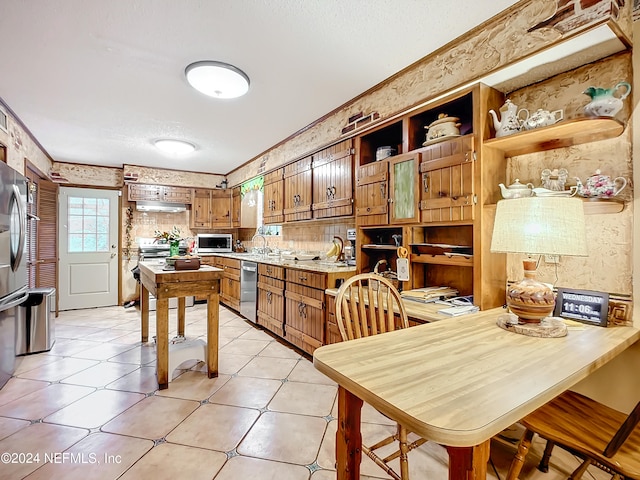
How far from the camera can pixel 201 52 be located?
84.5 inches

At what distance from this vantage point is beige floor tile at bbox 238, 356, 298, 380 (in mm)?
2625

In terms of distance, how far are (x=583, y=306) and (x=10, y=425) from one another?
3356 mm

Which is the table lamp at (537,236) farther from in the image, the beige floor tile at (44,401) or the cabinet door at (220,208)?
the cabinet door at (220,208)

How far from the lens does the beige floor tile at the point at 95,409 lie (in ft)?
6.36

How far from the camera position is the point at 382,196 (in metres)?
2.48

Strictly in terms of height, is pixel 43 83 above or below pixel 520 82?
above

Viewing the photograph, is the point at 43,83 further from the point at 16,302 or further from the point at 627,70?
the point at 627,70

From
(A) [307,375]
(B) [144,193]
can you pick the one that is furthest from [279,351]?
(B) [144,193]


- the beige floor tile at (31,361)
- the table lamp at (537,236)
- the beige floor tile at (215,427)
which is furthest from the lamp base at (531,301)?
the beige floor tile at (31,361)

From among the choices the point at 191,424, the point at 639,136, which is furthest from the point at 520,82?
the point at 191,424

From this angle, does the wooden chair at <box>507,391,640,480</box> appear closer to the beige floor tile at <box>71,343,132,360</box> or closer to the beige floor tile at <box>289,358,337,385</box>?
the beige floor tile at <box>289,358,337,385</box>

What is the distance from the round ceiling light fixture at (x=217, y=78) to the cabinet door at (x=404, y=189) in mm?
1354

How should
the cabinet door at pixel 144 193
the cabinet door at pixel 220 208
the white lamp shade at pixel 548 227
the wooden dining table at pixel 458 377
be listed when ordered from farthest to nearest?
the cabinet door at pixel 220 208 < the cabinet door at pixel 144 193 < the white lamp shade at pixel 548 227 < the wooden dining table at pixel 458 377

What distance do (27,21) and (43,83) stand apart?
931 mm
